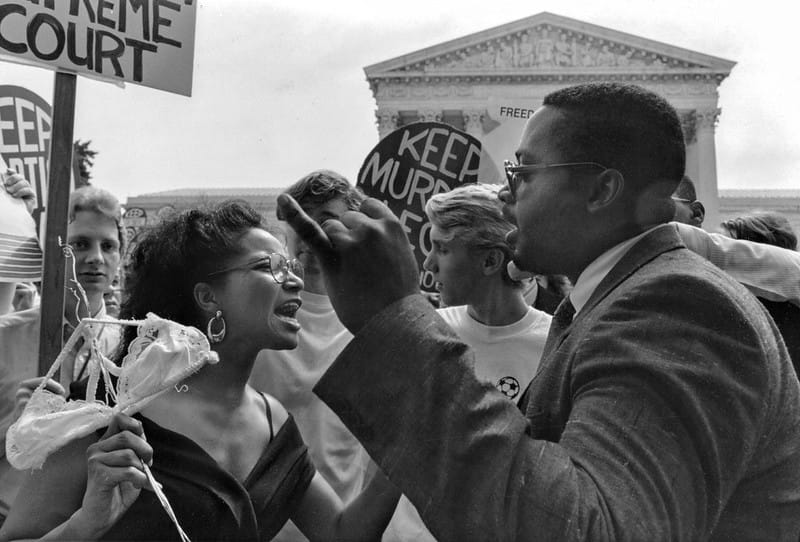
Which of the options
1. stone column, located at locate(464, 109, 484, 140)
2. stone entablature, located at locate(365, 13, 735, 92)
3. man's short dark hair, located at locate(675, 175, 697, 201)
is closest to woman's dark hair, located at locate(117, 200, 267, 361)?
man's short dark hair, located at locate(675, 175, 697, 201)

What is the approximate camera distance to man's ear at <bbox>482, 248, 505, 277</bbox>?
2871 millimetres

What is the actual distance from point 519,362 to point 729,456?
68.3 inches

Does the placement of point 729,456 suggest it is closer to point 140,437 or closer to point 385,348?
point 385,348

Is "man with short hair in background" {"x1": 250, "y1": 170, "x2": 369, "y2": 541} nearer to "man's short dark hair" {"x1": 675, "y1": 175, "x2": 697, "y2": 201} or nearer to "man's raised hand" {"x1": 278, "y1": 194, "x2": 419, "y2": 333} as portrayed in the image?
"man's short dark hair" {"x1": 675, "y1": 175, "x2": 697, "y2": 201}

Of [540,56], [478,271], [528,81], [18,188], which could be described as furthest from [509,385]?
[540,56]

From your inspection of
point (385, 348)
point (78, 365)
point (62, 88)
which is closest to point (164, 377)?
point (385, 348)

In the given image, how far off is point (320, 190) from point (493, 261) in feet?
1.94

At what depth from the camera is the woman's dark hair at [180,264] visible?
6.14 ft

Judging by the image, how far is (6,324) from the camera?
2.70m

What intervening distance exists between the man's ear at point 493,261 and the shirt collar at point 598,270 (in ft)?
5.31

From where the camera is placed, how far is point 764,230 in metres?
3.09

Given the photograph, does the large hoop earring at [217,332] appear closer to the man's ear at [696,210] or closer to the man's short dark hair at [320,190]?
the man's short dark hair at [320,190]

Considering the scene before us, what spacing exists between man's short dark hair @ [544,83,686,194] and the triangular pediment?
1276cm

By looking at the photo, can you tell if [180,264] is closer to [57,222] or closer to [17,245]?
[57,222]
